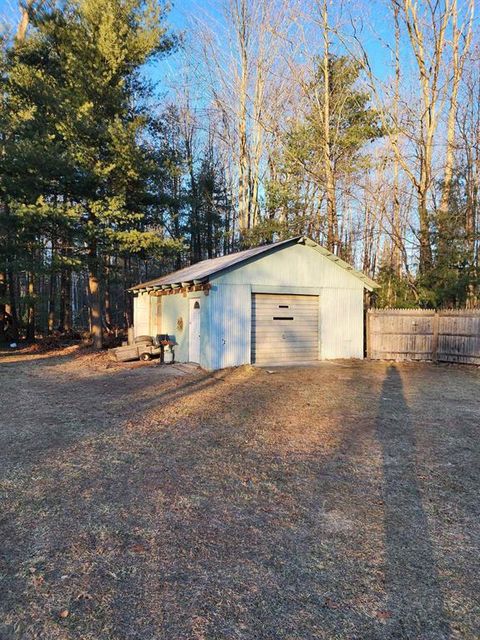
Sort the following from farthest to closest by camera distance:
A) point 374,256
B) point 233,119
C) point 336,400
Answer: point 374,256
point 233,119
point 336,400

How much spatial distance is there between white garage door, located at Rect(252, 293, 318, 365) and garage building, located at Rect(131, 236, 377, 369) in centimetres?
3

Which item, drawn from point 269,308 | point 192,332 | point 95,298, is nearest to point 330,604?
point 269,308

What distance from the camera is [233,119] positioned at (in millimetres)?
24281

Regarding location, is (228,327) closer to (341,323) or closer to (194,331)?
(194,331)

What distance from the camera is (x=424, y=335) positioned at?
14227 mm

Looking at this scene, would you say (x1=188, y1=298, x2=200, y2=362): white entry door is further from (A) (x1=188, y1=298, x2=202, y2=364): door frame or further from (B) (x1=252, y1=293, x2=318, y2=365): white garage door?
(B) (x1=252, y1=293, x2=318, y2=365): white garage door

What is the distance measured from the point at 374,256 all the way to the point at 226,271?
19.5 m

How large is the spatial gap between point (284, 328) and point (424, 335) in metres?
4.63

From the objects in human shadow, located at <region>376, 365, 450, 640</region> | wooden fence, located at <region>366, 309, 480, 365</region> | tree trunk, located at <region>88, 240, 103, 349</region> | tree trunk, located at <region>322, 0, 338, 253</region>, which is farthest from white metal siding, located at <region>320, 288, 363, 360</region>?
tree trunk, located at <region>88, 240, 103, 349</region>

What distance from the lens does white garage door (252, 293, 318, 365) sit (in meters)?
13.2

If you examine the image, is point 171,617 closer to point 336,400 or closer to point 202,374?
point 336,400

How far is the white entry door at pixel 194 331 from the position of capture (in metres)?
13.0

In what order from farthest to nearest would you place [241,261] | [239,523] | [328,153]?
[328,153] → [241,261] → [239,523]

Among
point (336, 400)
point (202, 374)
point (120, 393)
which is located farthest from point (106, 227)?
point (336, 400)
